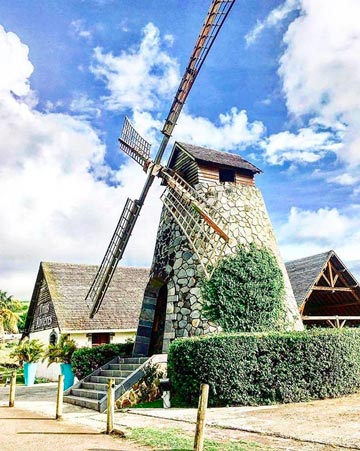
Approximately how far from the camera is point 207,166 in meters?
14.8

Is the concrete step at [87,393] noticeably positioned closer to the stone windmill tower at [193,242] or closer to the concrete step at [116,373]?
the concrete step at [116,373]

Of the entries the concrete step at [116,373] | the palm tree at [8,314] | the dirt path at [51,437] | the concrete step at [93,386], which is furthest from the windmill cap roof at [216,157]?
the palm tree at [8,314]

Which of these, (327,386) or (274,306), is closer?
(327,386)

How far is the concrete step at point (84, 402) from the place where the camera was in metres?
10.6

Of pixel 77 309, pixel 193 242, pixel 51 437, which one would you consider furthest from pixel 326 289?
pixel 51 437

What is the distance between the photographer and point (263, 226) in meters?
14.6

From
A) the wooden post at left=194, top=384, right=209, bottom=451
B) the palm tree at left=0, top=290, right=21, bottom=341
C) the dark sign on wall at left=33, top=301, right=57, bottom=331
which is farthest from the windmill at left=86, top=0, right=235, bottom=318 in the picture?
the palm tree at left=0, top=290, right=21, bottom=341

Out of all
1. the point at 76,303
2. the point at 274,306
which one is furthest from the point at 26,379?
the point at 274,306

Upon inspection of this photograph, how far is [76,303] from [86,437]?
17.9 meters

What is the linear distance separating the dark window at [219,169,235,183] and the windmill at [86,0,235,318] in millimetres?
1538

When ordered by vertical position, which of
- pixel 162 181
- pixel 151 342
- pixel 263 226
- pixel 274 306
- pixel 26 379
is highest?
pixel 162 181

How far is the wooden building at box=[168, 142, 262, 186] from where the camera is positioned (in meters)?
14.7

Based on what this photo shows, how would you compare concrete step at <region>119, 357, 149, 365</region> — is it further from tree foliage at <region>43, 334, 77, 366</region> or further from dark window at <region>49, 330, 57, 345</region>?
dark window at <region>49, 330, 57, 345</region>

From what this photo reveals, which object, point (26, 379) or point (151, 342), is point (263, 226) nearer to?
point (151, 342)
